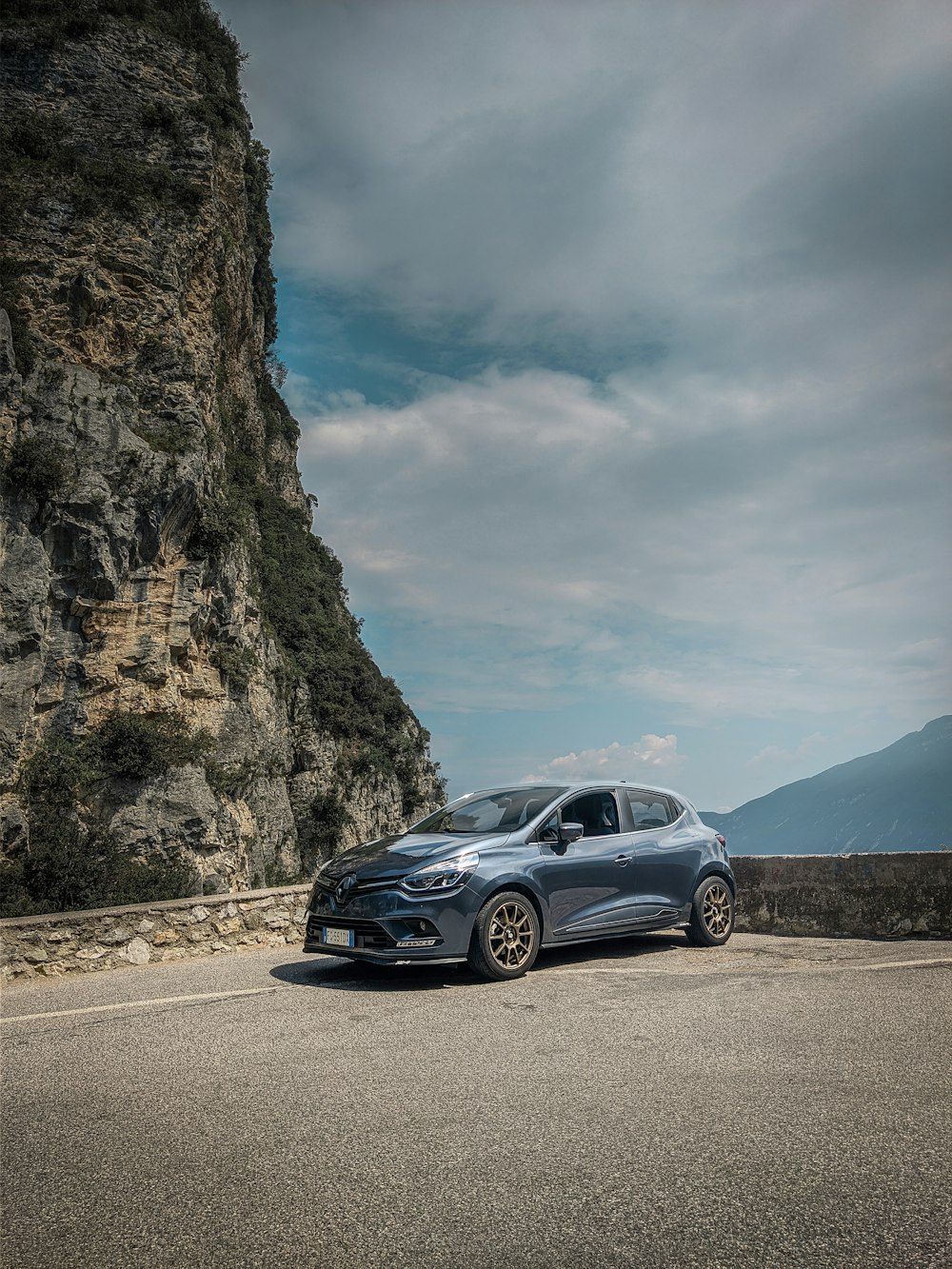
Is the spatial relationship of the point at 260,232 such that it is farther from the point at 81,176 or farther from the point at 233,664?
the point at 233,664

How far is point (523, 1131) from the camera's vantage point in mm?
3984

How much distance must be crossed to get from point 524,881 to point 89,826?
631 inches

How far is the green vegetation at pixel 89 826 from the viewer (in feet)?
47.4

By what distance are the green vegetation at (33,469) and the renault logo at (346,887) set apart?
17.0 m

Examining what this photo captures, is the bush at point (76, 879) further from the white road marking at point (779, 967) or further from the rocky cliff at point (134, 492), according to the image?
the white road marking at point (779, 967)

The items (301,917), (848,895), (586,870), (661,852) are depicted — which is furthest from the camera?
(301,917)

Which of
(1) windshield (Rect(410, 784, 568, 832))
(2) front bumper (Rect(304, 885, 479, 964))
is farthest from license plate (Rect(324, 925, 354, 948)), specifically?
(1) windshield (Rect(410, 784, 568, 832))

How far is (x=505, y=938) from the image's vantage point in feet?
25.3

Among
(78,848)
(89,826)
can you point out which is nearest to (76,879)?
(78,848)

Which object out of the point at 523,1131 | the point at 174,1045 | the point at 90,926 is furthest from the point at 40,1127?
the point at 90,926

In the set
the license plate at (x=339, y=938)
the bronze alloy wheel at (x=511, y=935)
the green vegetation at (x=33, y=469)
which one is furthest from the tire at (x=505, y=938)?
the green vegetation at (x=33, y=469)

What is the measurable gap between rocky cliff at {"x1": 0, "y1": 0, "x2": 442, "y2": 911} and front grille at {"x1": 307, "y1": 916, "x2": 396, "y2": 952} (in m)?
7.50

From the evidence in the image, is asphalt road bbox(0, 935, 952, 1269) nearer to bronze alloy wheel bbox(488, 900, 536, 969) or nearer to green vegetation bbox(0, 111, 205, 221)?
bronze alloy wheel bbox(488, 900, 536, 969)

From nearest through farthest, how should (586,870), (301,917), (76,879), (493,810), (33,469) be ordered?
(586,870) → (493,810) → (301,917) → (76,879) → (33,469)
